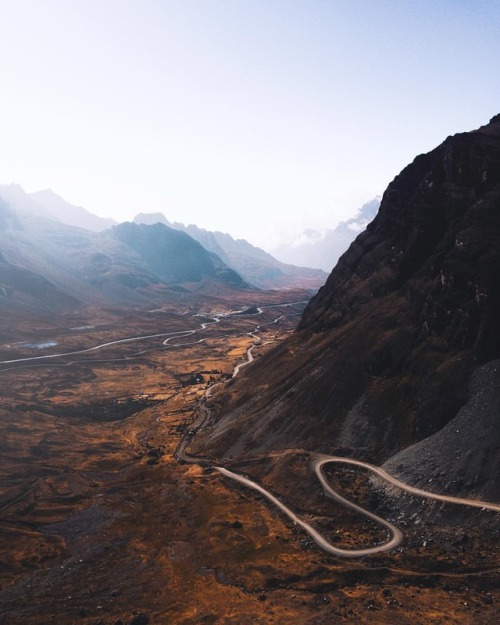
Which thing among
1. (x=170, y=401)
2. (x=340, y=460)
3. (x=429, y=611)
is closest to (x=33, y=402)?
(x=170, y=401)

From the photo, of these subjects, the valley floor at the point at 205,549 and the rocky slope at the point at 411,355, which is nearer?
the valley floor at the point at 205,549

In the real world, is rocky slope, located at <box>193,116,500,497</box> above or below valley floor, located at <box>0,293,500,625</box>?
above

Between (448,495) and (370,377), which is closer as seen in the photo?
(448,495)

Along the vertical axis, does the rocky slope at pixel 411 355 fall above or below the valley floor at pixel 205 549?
above

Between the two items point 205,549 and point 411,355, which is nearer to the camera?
point 205,549

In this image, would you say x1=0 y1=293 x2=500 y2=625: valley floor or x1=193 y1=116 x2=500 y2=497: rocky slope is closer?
x1=0 y1=293 x2=500 y2=625: valley floor

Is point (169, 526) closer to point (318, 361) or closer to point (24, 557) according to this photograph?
point (24, 557)

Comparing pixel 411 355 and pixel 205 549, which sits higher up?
pixel 411 355

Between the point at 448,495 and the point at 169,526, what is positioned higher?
the point at 448,495
